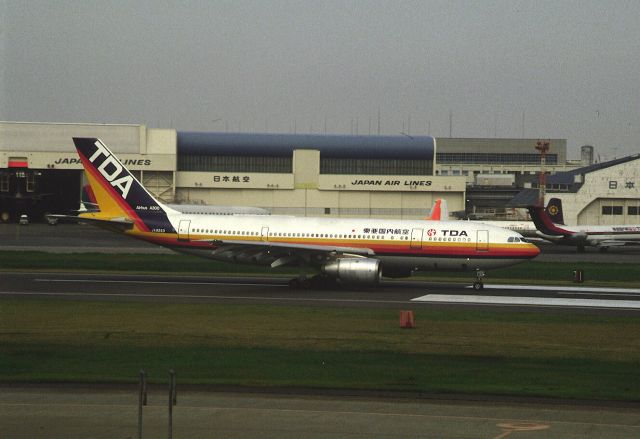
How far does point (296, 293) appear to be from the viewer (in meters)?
39.3

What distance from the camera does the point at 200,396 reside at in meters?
18.3

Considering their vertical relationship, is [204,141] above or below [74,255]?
above

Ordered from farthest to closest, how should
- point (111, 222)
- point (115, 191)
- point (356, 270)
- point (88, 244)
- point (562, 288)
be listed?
point (88, 244)
point (115, 191)
point (562, 288)
point (111, 222)
point (356, 270)

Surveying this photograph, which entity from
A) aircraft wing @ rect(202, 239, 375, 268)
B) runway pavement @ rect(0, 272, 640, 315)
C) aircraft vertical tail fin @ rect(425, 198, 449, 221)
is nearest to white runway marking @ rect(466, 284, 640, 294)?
runway pavement @ rect(0, 272, 640, 315)

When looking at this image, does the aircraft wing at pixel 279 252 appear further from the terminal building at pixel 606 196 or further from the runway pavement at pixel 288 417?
the terminal building at pixel 606 196

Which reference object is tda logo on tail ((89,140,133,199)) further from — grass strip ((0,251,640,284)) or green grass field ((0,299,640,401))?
green grass field ((0,299,640,401))

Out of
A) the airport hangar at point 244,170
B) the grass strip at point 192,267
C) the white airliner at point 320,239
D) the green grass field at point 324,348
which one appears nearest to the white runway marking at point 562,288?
the white airliner at point 320,239

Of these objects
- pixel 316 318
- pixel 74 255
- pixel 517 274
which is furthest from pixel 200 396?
pixel 74 255

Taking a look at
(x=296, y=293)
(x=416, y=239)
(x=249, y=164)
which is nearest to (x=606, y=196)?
(x=249, y=164)

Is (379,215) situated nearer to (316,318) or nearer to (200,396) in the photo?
(316,318)

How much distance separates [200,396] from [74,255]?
135ft

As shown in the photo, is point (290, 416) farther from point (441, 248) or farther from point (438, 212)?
point (438, 212)

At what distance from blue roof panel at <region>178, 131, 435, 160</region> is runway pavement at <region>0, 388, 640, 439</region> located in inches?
3718

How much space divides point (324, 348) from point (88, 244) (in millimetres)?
51576
